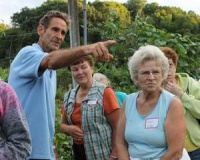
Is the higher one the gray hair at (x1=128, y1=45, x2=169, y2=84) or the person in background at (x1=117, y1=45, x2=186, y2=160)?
the gray hair at (x1=128, y1=45, x2=169, y2=84)

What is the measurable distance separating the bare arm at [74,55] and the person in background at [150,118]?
29.8 inches

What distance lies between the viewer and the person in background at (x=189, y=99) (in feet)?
12.0

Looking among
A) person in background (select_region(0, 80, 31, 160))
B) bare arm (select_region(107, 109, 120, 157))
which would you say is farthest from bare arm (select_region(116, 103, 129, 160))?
person in background (select_region(0, 80, 31, 160))

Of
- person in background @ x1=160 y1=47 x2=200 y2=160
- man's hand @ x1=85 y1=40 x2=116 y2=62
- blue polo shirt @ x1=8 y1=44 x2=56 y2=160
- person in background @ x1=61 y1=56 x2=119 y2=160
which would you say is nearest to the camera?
man's hand @ x1=85 y1=40 x2=116 y2=62

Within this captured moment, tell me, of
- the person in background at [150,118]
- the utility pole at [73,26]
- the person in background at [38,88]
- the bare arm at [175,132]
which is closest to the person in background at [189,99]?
the person in background at [150,118]

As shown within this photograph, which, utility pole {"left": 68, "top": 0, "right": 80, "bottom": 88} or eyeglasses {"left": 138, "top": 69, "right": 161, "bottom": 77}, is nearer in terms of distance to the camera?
eyeglasses {"left": 138, "top": 69, "right": 161, "bottom": 77}

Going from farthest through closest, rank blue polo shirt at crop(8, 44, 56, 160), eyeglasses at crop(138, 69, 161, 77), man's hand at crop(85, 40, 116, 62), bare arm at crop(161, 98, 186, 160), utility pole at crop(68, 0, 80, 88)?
1. utility pole at crop(68, 0, 80, 88)
2. eyeglasses at crop(138, 69, 161, 77)
3. bare arm at crop(161, 98, 186, 160)
4. blue polo shirt at crop(8, 44, 56, 160)
5. man's hand at crop(85, 40, 116, 62)

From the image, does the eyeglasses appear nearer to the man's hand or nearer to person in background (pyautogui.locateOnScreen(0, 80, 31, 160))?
the man's hand

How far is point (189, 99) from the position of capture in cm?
366

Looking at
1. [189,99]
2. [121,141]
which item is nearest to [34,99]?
[121,141]

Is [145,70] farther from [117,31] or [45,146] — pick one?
[117,31]

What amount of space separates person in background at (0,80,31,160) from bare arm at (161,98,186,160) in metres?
1.18

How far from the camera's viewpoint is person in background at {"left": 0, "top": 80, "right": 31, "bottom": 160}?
2.12m

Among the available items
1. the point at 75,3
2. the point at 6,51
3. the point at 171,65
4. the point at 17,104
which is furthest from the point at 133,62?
the point at 6,51
